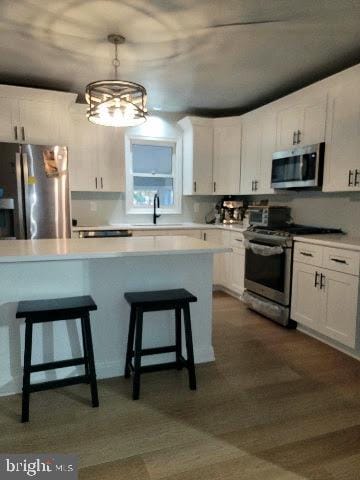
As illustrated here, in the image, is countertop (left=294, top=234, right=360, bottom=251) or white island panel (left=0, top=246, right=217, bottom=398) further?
countertop (left=294, top=234, right=360, bottom=251)

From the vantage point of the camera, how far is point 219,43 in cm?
267

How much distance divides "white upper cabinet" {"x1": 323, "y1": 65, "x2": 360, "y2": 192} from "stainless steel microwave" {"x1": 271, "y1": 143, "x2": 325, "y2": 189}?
0.23 ft

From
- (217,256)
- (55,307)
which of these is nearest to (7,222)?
(55,307)

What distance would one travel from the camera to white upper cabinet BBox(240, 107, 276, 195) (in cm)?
389

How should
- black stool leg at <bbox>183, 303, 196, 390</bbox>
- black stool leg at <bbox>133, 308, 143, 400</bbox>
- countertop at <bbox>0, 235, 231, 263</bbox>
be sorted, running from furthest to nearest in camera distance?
black stool leg at <bbox>183, 303, 196, 390</bbox> < black stool leg at <bbox>133, 308, 143, 400</bbox> < countertop at <bbox>0, 235, 231, 263</bbox>

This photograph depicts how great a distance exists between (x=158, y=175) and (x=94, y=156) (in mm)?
1075

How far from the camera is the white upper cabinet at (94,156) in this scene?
13.1 feet

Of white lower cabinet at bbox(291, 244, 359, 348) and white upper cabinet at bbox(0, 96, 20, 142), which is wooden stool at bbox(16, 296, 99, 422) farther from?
white upper cabinet at bbox(0, 96, 20, 142)

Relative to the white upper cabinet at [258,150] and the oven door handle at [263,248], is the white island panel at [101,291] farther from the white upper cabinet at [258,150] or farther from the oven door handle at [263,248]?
the white upper cabinet at [258,150]

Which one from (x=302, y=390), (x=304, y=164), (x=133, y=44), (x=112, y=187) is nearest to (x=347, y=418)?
(x=302, y=390)

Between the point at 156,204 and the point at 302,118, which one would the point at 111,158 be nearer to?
the point at 156,204

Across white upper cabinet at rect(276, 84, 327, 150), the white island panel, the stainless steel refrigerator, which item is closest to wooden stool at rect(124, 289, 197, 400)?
the white island panel

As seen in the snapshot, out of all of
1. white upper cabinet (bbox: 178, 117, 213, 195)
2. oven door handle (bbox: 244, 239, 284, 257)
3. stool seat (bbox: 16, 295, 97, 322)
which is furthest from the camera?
white upper cabinet (bbox: 178, 117, 213, 195)

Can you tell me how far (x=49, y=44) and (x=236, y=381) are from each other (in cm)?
303
